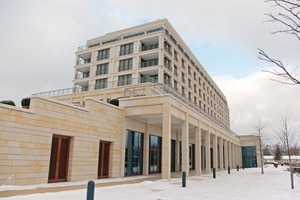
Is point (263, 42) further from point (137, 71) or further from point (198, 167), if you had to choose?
point (137, 71)

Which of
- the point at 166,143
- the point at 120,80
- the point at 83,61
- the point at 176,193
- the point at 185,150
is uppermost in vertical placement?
the point at 83,61

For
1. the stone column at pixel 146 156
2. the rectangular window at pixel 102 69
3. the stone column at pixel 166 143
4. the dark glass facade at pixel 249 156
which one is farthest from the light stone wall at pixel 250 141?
the stone column at pixel 166 143

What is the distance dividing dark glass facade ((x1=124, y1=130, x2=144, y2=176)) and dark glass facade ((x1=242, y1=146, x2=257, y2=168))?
40.5 m

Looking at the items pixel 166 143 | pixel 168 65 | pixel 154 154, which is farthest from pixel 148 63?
pixel 166 143

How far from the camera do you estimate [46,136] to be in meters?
14.4

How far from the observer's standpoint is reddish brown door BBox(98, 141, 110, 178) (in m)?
19.0

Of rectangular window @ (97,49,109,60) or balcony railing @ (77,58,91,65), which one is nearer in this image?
rectangular window @ (97,49,109,60)

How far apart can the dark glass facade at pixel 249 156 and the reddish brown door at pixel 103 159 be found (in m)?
45.5

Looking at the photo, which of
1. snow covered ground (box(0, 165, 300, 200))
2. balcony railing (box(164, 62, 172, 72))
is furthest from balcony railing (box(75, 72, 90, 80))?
snow covered ground (box(0, 165, 300, 200))

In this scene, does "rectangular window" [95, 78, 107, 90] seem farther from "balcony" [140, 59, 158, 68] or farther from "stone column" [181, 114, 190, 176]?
"stone column" [181, 114, 190, 176]

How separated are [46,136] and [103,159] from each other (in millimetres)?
5938

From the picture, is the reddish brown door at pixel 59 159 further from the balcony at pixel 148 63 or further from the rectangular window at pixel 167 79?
the balcony at pixel 148 63

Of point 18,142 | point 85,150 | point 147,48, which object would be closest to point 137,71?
point 147,48

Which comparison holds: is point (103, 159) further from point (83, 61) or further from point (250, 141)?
point (250, 141)
